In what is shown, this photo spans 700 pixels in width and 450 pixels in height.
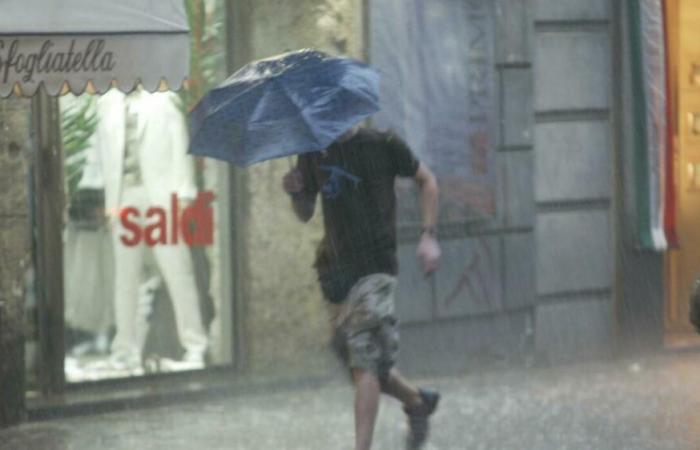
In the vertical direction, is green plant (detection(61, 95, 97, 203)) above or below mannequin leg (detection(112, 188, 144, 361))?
above

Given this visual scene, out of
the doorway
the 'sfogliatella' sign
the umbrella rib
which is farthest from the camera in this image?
the doorway

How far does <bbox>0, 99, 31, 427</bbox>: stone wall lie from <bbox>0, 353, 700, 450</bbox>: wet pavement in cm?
28

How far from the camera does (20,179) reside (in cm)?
948

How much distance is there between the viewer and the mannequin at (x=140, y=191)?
34.0ft

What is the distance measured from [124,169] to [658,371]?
12.5 ft

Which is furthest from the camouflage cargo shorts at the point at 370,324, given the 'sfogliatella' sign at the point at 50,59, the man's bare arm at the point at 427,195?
the 'sfogliatella' sign at the point at 50,59

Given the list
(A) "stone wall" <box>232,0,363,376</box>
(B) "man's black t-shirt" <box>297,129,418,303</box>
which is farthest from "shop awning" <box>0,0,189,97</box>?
(A) "stone wall" <box>232,0,363,376</box>

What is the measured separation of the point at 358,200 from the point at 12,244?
2.63m

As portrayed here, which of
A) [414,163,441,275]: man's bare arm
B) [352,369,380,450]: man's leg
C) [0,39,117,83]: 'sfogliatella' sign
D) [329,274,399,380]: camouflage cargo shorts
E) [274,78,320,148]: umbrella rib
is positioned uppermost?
[0,39,117,83]: 'sfogliatella' sign

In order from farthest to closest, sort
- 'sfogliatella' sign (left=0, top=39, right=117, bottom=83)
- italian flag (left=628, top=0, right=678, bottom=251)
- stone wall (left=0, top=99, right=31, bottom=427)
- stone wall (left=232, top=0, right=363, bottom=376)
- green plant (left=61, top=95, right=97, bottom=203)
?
italian flag (left=628, top=0, right=678, bottom=251) → stone wall (left=232, top=0, right=363, bottom=376) → green plant (left=61, top=95, right=97, bottom=203) → stone wall (left=0, top=99, right=31, bottom=427) → 'sfogliatella' sign (left=0, top=39, right=117, bottom=83)

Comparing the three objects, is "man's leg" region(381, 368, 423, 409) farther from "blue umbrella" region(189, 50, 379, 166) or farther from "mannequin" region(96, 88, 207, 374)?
"mannequin" region(96, 88, 207, 374)

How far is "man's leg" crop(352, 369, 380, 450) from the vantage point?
7.52m

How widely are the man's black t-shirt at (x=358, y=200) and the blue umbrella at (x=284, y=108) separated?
0.79ft

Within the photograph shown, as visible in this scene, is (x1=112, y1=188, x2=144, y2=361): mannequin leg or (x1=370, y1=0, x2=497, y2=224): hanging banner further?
(x1=370, y1=0, x2=497, y2=224): hanging banner
